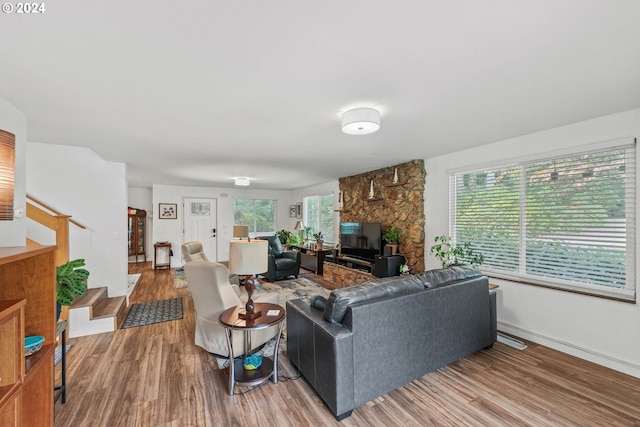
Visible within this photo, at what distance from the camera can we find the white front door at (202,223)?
7.69m

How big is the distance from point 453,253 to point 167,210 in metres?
7.10

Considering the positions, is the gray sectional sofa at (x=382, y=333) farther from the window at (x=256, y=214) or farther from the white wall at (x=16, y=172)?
the window at (x=256, y=214)

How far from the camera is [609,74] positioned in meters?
1.83

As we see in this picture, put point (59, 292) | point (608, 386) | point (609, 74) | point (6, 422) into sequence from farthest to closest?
1. point (608, 386)
2. point (59, 292)
3. point (609, 74)
4. point (6, 422)

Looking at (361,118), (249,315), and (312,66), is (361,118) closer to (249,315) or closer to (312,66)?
(312,66)

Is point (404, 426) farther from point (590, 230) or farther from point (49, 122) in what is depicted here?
point (49, 122)

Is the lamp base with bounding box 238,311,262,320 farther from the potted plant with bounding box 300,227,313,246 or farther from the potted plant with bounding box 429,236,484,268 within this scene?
the potted plant with bounding box 300,227,313,246

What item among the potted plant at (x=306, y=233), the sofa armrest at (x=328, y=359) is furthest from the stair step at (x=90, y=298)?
the potted plant at (x=306, y=233)

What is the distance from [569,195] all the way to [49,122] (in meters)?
5.29

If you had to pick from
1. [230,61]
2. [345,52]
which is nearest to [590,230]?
[345,52]

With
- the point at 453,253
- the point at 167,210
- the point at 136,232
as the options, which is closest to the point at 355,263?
the point at 453,253

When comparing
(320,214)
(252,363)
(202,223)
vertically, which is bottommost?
(252,363)

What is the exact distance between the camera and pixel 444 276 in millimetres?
2561

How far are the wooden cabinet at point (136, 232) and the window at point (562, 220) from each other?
320 inches
